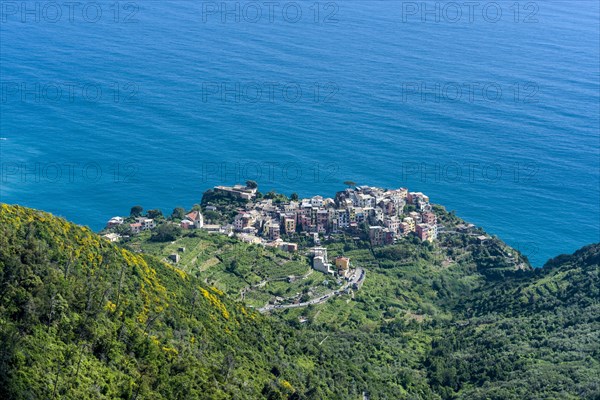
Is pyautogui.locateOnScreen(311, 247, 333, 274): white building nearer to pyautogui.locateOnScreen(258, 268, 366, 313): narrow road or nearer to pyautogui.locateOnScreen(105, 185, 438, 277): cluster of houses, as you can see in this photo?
pyautogui.locateOnScreen(105, 185, 438, 277): cluster of houses

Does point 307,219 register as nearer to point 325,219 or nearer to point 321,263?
point 325,219

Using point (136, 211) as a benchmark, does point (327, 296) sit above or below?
below

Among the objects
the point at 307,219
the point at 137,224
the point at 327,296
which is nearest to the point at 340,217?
the point at 307,219

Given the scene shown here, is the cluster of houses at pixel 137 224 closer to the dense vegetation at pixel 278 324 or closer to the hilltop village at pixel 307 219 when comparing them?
the hilltop village at pixel 307 219

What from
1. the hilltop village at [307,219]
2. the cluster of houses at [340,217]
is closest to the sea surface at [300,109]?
the hilltop village at [307,219]

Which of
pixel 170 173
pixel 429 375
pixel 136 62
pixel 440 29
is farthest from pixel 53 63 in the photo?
pixel 429 375

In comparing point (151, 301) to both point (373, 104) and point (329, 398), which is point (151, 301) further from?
point (373, 104)
